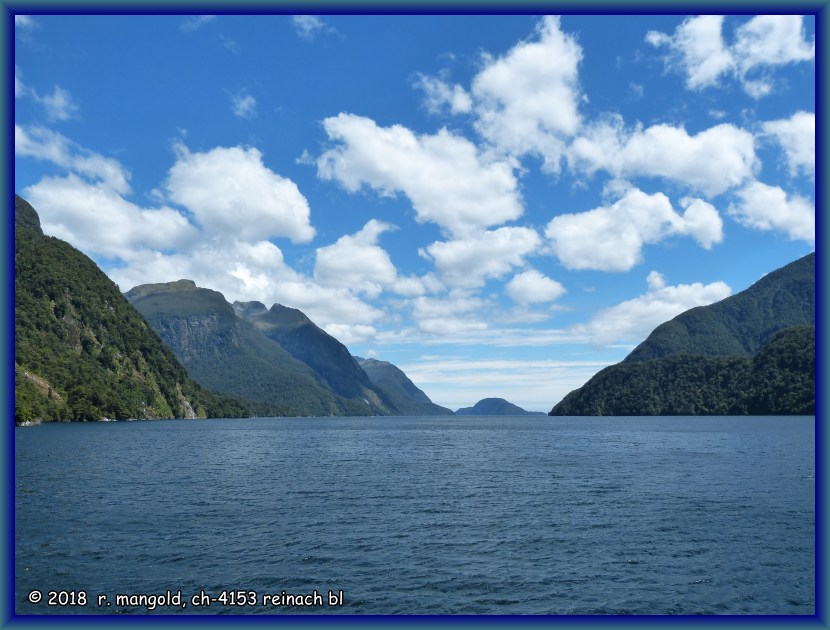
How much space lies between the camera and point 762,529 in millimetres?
51562

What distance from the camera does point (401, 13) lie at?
1922 centimetres

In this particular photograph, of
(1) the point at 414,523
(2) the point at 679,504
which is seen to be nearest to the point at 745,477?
(2) the point at 679,504

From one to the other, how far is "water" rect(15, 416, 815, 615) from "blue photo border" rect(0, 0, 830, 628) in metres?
16.8

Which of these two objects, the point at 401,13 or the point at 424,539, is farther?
the point at 424,539

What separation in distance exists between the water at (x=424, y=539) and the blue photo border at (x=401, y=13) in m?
16.8

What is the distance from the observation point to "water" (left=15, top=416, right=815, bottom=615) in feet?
113

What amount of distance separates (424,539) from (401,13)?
41366 millimetres

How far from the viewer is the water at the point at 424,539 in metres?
34.5

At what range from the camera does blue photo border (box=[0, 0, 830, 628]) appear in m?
16.5

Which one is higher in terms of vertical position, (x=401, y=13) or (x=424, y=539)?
(x=401, y=13)

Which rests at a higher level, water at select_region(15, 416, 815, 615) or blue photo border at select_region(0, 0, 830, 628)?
blue photo border at select_region(0, 0, 830, 628)

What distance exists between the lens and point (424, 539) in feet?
156

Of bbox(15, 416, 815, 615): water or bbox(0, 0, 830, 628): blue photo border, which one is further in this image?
bbox(15, 416, 815, 615): water

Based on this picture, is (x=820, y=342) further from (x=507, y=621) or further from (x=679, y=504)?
(x=679, y=504)
